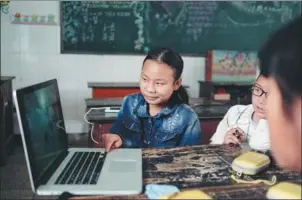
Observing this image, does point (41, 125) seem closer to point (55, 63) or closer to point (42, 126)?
point (42, 126)

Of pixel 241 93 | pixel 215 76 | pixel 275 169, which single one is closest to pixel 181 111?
pixel 275 169

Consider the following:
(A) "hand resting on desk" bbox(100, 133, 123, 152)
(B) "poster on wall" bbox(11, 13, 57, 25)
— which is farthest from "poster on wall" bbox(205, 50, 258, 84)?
(A) "hand resting on desk" bbox(100, 133, 123, 152)

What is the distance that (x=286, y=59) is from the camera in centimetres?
53

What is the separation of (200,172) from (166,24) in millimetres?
3412

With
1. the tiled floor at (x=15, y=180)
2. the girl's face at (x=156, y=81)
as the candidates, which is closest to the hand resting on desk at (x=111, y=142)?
the girl's face at (x=156, y=81)

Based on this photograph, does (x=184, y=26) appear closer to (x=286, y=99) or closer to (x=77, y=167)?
(x=77, y=167)

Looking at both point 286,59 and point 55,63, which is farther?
point 55,63

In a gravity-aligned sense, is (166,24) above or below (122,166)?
above

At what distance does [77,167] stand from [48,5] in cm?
343

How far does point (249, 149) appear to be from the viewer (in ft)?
3.86

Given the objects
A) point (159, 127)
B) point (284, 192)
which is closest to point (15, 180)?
point (159, 127)

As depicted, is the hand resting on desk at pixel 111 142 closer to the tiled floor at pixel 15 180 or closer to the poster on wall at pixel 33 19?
the tiled floor at pixel 15 180

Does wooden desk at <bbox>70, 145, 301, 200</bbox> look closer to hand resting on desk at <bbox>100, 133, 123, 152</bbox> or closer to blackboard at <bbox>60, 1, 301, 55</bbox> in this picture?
hand resting on desk at <bbox>100, 133, 123, 152</bbox>

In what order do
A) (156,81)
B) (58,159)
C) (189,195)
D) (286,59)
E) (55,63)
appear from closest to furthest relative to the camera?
1. (286,59)
2. (189,195)
3. (58,159)
4. (156,81)
5. (55,63)
